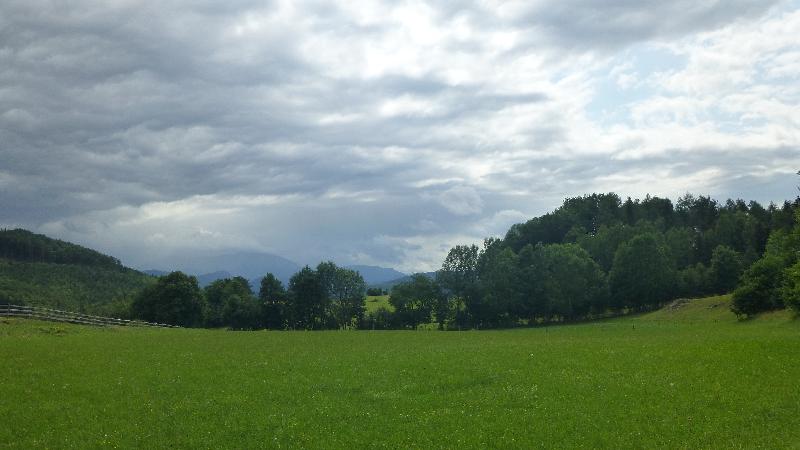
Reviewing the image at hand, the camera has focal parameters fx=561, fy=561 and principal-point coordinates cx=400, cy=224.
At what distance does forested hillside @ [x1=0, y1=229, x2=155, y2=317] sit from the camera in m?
139

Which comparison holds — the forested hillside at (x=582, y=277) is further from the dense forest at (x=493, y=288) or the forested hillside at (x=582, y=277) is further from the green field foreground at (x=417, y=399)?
the green field foreground at (x=417, y=399)

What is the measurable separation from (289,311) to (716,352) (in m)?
103

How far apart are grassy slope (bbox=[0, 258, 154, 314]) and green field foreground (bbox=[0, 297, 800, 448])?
10981cm

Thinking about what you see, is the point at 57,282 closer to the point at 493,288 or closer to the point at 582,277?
the point at 493,288

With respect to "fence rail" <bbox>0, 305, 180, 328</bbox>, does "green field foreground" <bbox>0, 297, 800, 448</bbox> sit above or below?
below

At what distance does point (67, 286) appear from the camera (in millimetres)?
167250

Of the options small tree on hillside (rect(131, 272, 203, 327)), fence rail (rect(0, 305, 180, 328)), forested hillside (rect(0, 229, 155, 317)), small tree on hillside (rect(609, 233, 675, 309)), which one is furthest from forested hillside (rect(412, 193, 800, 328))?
forested hillside (rect(0, 229, 155, 317))

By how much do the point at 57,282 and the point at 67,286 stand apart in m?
5.00

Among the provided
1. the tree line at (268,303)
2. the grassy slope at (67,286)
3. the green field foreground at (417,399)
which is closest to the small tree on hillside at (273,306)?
the tree line at (268,303)

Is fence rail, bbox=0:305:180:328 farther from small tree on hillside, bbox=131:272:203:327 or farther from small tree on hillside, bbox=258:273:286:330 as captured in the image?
small tree on hillside, bbox=258:273:286:330

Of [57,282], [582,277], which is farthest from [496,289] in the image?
[57,282]

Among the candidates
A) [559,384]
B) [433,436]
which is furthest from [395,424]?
[559,384]

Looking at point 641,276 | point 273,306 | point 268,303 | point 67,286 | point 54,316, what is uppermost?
point 641,276

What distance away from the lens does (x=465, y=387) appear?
29312 millimetres
